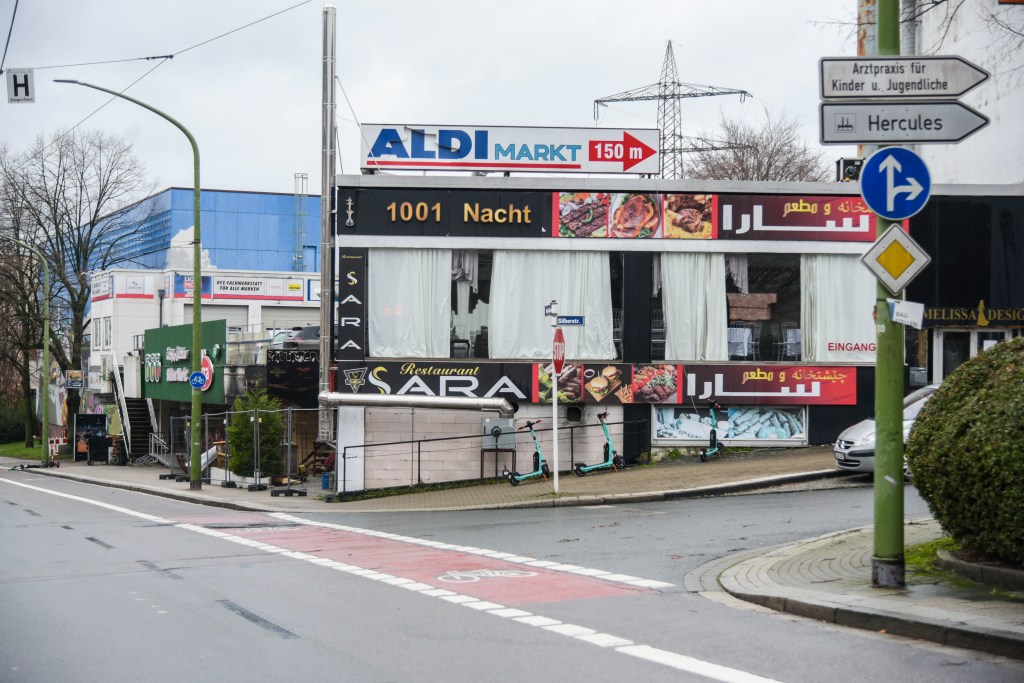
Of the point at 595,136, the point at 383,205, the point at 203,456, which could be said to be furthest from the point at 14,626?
the point at 203,456

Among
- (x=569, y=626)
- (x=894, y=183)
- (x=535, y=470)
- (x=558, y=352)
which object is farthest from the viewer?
(x=535, y=470)

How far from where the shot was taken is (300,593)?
35.7ft

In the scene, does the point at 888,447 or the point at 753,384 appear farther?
the point at 753,384

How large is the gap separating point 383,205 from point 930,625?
19.2 m

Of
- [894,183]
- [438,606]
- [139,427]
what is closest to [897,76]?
[894,183]

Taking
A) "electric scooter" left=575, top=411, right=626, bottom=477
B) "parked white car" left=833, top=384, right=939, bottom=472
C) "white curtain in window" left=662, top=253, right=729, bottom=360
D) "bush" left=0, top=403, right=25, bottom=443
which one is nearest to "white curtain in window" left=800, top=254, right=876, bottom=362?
"white curtain in window" left=662, top=253, right=729, bottom=360

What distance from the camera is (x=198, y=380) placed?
27781 mm

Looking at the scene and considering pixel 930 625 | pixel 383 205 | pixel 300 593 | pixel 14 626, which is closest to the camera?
pixel 930 625

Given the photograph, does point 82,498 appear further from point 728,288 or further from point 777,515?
point 777,515

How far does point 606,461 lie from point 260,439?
362 inches

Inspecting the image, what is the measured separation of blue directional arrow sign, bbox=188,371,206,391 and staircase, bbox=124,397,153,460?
24.8 meters

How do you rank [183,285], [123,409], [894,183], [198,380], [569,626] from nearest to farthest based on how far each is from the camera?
[569,626] < [894,183] < [198,380] < [123,409] < [183,285]

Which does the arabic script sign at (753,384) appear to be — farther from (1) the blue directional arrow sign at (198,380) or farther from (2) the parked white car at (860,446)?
(1) the blue directional arrow sign at (198,380)

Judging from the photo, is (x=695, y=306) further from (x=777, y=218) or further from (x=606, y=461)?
(x=606, y=461)
